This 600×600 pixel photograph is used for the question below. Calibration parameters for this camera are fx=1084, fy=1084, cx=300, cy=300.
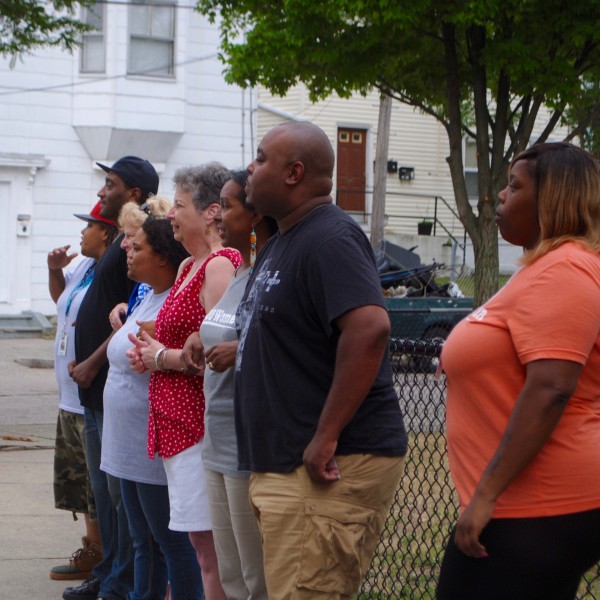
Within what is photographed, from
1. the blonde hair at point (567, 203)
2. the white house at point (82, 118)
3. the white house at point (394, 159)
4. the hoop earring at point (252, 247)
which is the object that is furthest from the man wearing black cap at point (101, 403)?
the white house at point (394, 159)

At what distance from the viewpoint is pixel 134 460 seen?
15.1 ft

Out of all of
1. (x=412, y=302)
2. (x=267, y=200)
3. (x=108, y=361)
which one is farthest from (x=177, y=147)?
(x=267, y=200)

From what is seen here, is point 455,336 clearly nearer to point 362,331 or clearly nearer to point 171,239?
point 362,331

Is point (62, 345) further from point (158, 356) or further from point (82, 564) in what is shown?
point (158, 356)

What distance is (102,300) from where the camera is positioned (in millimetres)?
5285

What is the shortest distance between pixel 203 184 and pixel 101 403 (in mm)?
1334

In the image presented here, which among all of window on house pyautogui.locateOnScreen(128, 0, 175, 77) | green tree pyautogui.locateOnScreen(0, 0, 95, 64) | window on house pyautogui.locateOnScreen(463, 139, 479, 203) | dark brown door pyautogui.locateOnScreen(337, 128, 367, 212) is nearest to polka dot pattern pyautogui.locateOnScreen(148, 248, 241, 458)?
green tree pyautogui.locateOnScreen(0, 0, 95, 64)

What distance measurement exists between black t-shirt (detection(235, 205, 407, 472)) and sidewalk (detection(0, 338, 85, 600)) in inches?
109

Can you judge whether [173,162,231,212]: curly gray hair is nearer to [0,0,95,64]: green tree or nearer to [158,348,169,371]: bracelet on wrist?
[158,348,169,371]: bracelet on wrist

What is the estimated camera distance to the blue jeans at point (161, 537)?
178 inches

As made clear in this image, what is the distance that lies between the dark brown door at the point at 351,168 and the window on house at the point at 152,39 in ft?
25.7

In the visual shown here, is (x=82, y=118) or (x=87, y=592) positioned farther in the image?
(x=82, y=118)

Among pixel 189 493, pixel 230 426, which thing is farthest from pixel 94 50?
pixel 230 426

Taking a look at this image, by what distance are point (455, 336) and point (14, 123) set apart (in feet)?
66.5
